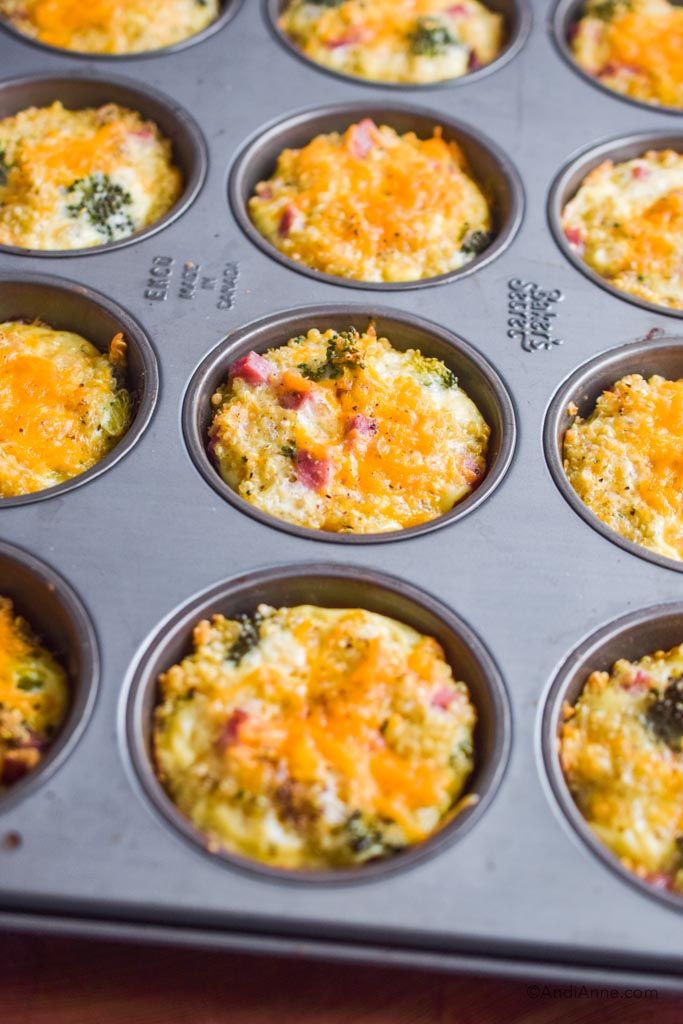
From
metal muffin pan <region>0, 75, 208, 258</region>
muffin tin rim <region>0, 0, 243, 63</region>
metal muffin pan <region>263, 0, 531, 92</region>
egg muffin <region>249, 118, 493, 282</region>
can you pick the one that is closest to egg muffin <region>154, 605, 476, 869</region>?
egg muffin <region>249, 118, 493, 282</region>

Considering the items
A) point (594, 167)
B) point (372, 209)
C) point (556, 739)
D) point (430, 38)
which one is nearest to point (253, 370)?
point (372, 209)

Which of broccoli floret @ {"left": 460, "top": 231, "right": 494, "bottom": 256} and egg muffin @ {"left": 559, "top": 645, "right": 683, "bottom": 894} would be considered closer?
egg muffin @ {"left": 559, "top": 645, "right": 683, "bottom": 894}

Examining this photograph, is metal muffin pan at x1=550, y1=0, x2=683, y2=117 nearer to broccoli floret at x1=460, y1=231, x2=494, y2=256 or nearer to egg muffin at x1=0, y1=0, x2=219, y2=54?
broccoli floret at x1=460, y1=231, x2=494, y2=256

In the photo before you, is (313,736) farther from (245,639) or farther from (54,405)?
(54,405)

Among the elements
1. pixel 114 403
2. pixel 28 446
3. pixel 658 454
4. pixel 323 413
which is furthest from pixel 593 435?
pixel 28 446

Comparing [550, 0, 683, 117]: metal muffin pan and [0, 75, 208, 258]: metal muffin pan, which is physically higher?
[550, 0, 683, 117]: metal muffin pan

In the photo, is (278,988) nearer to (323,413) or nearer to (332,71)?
(323,413)

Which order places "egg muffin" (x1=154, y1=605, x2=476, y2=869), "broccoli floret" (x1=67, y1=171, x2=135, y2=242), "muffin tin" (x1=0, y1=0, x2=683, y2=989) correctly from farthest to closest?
"broccoli floret" (x1=67, y1=171, x2=135, y2=242)
"egg muffin" (x1=154, y1=605, x2=476, y2=869)
"muffin tin" (x1=0, y1=0, x2=683, y2=989)
